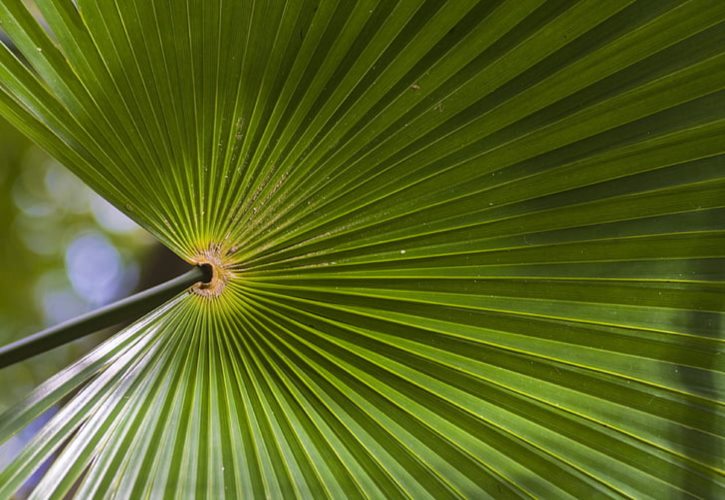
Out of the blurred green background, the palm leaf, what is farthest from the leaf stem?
the blurred green background

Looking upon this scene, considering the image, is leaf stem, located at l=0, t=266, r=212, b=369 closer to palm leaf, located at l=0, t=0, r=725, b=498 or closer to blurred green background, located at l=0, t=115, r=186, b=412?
palm leaf, located at l=0, t=0, r=725, b=498

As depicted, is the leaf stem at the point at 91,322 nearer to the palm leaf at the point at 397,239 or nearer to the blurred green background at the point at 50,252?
the palm leaf at the point at 397,239

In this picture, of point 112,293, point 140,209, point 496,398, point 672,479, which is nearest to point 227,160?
point 140,209

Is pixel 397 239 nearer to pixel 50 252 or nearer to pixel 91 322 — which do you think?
pixel 91 322

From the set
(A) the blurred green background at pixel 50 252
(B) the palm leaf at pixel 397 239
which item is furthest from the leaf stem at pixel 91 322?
(A) the blurred green background at pixel 50 252

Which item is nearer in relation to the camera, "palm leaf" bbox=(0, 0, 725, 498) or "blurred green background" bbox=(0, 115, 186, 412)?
"palm leaf" bbox=(0, 0, 725, 498)

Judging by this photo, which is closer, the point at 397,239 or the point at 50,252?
the point at 397,239

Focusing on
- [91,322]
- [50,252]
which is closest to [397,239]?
[91,322]
